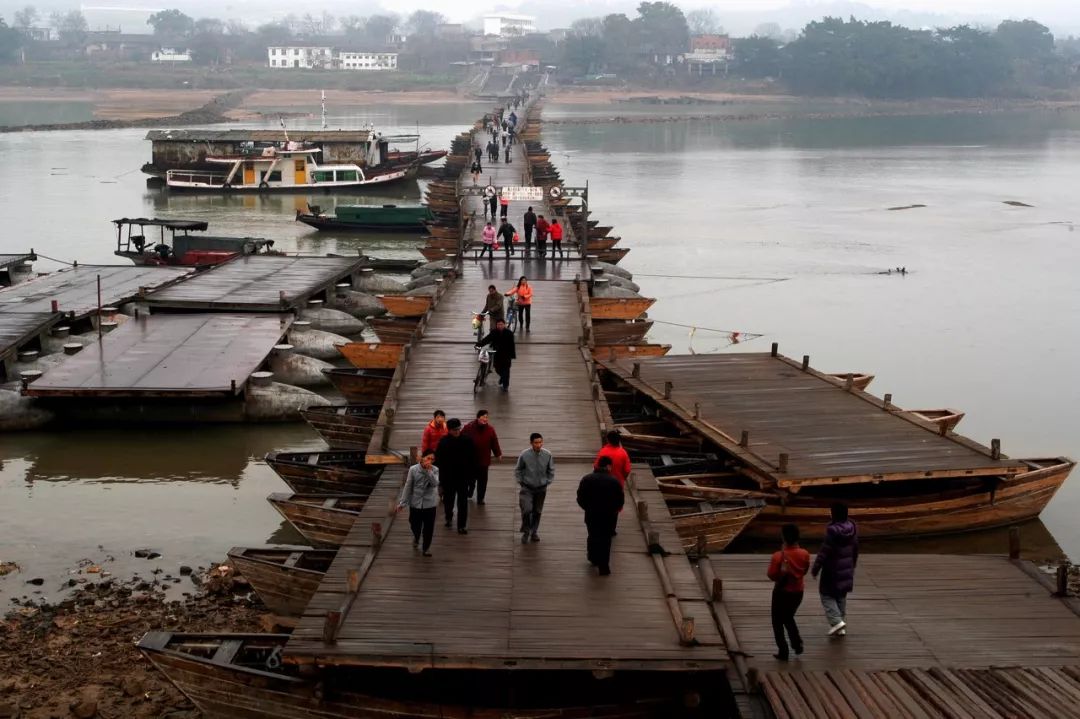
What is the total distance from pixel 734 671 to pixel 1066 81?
204542 millimetres

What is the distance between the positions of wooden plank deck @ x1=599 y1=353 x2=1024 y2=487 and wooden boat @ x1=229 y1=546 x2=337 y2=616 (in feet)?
22.7

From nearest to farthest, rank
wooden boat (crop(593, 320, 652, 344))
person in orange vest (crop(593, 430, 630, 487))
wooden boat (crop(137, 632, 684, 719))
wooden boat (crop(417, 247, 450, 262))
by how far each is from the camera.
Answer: wooden boat (crop(137, 632, 684, 719))
person in orange vest (crop(593, 430, 630, 487))
wooden boat (crop(593, 320, 652, 344))
wooden boat (crop(417, 247, 450, 262))

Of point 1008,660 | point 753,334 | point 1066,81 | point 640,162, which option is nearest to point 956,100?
point 1066,81

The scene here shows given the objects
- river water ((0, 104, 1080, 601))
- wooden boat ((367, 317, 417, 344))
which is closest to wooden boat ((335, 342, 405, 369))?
wooden boat ((367, 317, 417, 344))

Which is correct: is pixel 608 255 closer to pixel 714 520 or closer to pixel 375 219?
pixel 375 219

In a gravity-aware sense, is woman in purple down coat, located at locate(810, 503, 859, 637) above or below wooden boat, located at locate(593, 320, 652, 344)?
above

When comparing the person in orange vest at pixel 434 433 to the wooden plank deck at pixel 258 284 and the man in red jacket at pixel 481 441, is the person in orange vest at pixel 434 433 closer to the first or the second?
the man in red jacket at pixel 481 441

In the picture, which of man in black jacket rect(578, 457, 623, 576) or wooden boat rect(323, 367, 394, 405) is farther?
wooden boat rect(323, 367, 394, 405)

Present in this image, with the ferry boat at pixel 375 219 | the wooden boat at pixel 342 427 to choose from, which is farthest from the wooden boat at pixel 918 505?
the ferry boat at pixel 375 219

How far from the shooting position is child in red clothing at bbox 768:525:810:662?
11.8 meters

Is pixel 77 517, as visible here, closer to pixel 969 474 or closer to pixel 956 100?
pixel 969 474

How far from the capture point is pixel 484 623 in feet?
40.7

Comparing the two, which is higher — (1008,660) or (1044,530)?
(1008,660)

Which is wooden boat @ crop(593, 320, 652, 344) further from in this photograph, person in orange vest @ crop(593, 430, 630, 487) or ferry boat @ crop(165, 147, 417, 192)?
ferry boat @ crop(165, 147, 417, 192)
